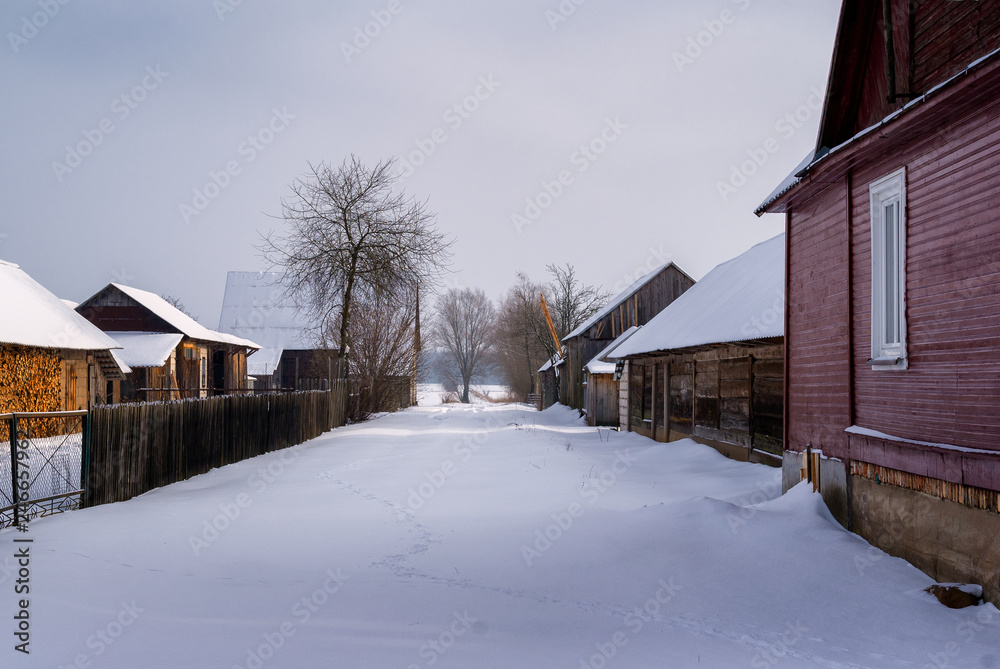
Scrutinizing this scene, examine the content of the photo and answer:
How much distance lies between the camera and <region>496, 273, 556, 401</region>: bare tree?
167 feet

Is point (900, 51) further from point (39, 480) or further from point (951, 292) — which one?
point (39, 480)

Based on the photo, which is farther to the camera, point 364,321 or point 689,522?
point 364,321

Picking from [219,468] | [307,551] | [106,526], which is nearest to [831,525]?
[307,551]

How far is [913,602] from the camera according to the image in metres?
5.28

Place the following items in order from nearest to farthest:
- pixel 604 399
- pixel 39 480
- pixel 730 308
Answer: pixel 39 480 → pixel 730 308 → pixel 604 399

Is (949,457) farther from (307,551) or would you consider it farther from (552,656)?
(307,551)

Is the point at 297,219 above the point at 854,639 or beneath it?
above

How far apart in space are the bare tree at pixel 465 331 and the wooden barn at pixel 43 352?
51412mm

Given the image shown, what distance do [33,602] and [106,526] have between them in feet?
8.99

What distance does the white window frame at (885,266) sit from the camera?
6.45 metres

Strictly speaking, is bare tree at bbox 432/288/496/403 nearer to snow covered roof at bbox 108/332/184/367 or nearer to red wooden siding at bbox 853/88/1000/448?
snow covered roof at bbox 108/332/184/367

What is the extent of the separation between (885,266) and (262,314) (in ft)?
129

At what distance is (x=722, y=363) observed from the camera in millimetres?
14039

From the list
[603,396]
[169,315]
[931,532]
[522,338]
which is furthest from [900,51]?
[522,338]
